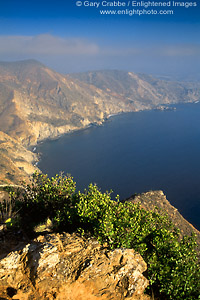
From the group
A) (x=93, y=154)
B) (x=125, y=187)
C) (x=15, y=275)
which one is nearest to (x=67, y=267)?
(x=15, y=275)

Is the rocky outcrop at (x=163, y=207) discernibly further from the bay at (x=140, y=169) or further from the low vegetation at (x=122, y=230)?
the bay at (x=140, y=169)

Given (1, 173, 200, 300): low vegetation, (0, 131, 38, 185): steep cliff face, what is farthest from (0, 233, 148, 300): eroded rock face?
(0, 131, 38, 185): steep cliff face

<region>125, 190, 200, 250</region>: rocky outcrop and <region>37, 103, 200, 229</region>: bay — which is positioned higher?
<region>125, 190, 200, 250</region>: rocky outcrop

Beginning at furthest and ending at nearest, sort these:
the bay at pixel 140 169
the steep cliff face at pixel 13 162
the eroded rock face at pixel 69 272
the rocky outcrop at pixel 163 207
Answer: the bay at pixel 140 169, the steep cliff face at pixel 13 162, the rocky outcrop at pixel 163 207, the eroded rock face at pixel 69 272

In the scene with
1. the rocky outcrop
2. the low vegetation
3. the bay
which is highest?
the low vegetation

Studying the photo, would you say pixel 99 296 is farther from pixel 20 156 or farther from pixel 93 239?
pixel 20 156

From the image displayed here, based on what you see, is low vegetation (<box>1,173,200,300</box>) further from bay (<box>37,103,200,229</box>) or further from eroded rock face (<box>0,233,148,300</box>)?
bay (<box>37,103,200,229</box>)

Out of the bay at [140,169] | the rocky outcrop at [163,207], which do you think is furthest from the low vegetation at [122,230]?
the bay at [140,169]

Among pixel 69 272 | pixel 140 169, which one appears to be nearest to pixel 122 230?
pixel 69 272
